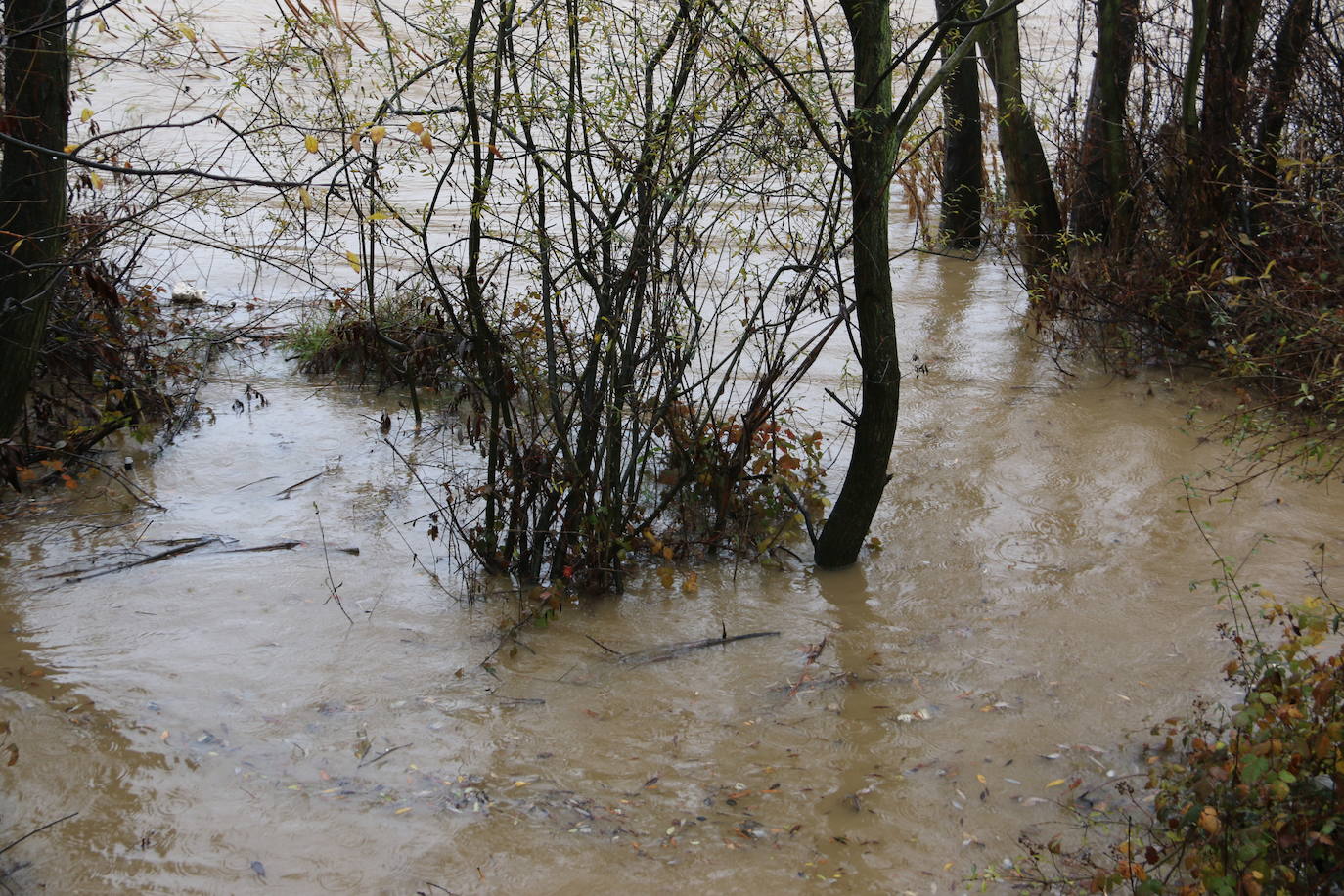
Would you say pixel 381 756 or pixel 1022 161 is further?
pixel 1022 161

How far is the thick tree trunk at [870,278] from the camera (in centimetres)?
441

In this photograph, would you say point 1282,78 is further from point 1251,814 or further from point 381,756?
point 381,756

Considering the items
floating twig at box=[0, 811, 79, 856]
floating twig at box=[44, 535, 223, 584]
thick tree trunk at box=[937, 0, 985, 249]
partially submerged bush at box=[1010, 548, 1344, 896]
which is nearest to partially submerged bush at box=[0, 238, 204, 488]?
floating twig at box=[44, 535, 223, 584]

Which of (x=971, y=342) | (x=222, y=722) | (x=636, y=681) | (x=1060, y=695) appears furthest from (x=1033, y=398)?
(x=222, y=722)

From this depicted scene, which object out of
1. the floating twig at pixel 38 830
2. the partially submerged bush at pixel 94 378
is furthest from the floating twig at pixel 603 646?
the partially submerged bush at pixel 94 378

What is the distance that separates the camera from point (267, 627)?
181 inches

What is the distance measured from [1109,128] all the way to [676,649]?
16.9ft

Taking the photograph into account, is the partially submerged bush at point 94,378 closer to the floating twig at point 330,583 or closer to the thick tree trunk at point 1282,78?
the floating twig at point 330,583

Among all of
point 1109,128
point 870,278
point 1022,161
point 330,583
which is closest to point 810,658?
point 870,278

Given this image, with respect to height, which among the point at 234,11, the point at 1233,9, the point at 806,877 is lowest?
the point at 806,877

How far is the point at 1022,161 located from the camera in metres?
8.48

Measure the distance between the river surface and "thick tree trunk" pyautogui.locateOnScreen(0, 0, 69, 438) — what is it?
2.36 ft

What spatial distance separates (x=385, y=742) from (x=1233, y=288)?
552cm

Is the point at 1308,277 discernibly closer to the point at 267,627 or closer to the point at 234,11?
the point at 267,627
